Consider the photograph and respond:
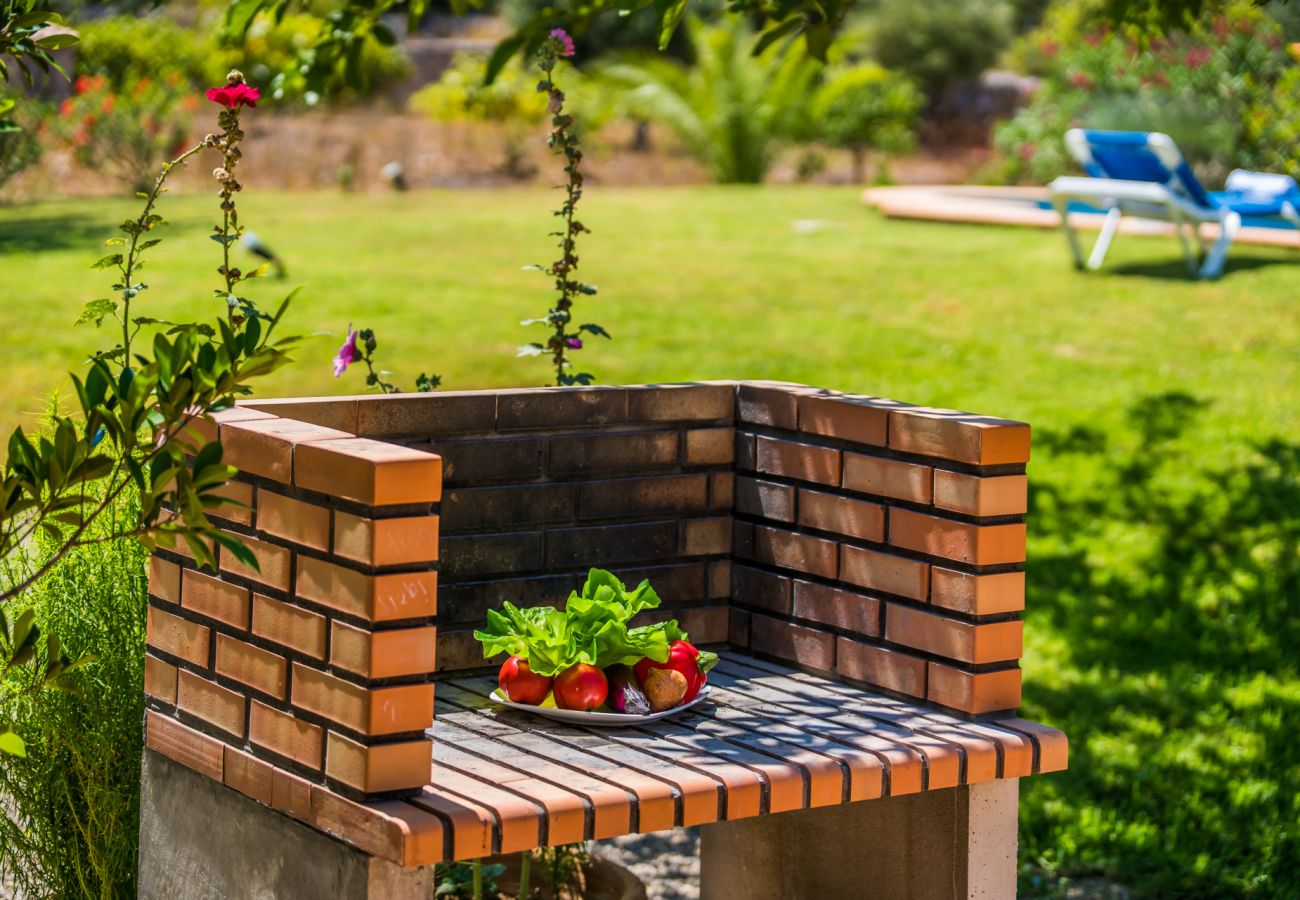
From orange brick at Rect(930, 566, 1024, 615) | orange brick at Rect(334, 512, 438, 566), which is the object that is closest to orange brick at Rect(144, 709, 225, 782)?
Result: orange brick at Rect(334, 512, 438, 566)

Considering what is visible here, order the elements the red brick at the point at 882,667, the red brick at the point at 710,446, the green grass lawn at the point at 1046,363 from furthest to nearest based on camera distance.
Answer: the green grass lawn at the point at 1046,363
the red brick at the point at 710,446
the red brick at the point at 882,667

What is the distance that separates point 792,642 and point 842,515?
319 mm

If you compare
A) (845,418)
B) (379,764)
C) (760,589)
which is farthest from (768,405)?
(379,764)

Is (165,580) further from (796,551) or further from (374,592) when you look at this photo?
(796,551)

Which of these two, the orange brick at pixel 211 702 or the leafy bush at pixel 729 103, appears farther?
A: the leafy bush at pixel 729 103

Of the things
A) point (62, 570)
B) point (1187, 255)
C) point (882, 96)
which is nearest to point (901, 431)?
point (62, 570)

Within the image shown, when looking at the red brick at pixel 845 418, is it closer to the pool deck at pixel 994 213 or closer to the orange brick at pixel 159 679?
the orange brick at pixel 159 679

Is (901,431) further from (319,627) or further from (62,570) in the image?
(62,570)

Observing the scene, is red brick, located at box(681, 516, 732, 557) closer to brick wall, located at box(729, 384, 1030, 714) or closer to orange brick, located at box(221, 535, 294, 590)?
brick wall, located at box(729, 384, 1030, 714)

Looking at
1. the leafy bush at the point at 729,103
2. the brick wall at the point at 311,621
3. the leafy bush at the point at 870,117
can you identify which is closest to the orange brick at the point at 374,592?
the brick wall at the point at 311,621

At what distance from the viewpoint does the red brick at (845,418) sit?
3.23 m

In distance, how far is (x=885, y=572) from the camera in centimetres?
325

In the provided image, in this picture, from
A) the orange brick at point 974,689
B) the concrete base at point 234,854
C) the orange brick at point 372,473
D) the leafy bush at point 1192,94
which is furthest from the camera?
the leafy bush at point 1192,94

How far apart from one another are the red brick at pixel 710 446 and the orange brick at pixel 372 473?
1078 mm
